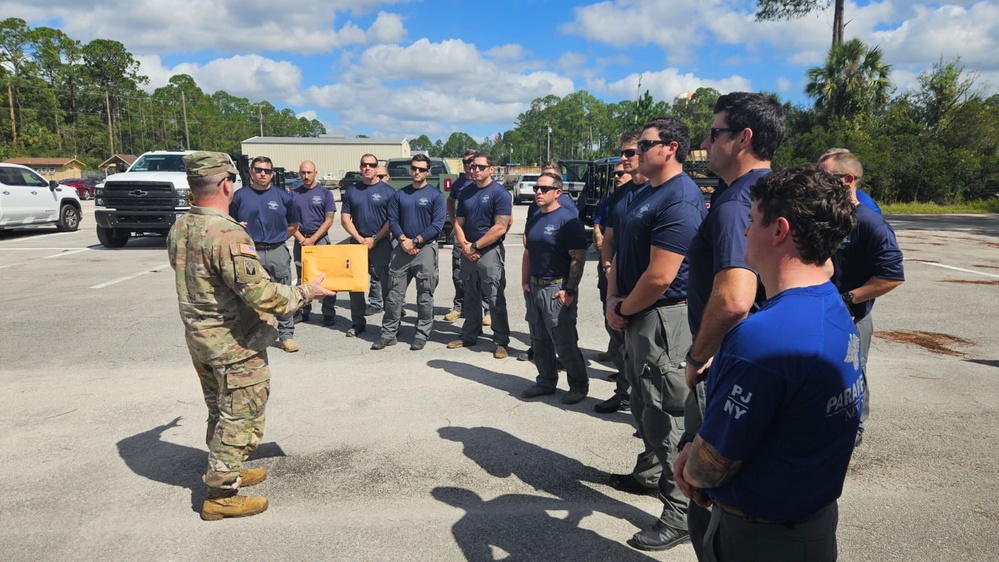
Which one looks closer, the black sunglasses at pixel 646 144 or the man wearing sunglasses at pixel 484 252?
the black sunglasses at pixel 646 144

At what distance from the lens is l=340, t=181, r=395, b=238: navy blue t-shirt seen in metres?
7.20

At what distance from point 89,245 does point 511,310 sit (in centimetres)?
1179

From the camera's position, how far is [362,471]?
3725 millimetres

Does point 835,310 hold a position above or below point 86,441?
above

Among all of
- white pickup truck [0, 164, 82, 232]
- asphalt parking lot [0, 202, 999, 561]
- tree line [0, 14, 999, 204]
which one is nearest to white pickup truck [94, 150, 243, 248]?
white pickup truck [0, 164, 82, 232]

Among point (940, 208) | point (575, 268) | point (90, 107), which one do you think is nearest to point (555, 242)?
point (575, 268)

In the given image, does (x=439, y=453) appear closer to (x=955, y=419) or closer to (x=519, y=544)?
(x=519, y=544)

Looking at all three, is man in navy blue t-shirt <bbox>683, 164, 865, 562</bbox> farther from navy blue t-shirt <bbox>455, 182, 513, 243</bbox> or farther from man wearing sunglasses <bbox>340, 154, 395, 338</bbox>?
man wearing sunglasses <bbox>340, 154, 395, 338</bbox>

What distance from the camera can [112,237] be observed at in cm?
1378

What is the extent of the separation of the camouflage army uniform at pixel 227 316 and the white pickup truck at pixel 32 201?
15640mm

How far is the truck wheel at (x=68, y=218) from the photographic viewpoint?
16844 mm

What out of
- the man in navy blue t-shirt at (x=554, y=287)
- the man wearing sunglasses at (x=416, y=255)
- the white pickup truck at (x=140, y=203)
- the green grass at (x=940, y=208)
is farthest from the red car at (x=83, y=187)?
the green grass at (x=940, y=208)

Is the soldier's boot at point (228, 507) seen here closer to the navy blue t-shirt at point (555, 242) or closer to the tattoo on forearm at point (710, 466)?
the tattoo on forearm at point (710, 466)

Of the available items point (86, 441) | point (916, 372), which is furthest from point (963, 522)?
point (86, 441)
